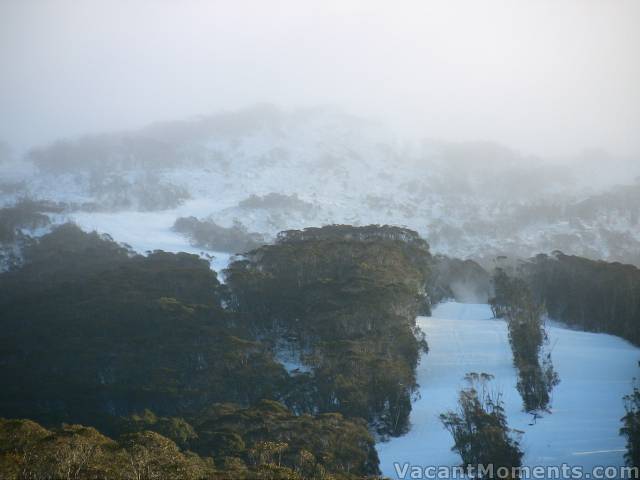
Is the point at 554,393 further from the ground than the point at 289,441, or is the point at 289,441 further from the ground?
the point at 289,441

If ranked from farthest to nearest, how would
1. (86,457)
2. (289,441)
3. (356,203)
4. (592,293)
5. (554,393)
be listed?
(356,203) → (592,293) → (554,393) → (289,441) → (86,457)

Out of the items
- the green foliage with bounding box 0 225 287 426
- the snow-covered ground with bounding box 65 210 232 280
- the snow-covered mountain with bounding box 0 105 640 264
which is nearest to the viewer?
the green foliage with bounding box 0 225 287 426

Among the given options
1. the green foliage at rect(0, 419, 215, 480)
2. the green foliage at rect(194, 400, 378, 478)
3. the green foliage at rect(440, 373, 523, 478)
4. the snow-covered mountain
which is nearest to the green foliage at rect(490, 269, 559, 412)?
the green foliage at rect(440, 373, 523, 478)

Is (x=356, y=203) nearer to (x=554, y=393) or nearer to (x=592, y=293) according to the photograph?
(x=592, y=293)

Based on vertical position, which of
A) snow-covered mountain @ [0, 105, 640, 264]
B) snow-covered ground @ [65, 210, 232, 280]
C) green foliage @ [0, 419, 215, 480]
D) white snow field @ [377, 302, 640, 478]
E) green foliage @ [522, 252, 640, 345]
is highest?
snow-covered mountain @ [0, 105, 640, 264]

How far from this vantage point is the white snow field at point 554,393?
2706 cm

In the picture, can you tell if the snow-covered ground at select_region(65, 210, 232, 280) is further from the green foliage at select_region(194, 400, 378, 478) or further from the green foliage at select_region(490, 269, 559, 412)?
the green foliage at select_region(194, 400, 378, 478)

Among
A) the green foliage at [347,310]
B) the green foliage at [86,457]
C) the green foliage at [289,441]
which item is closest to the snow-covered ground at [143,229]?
the green foliage at [347,310]

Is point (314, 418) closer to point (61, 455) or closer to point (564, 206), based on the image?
point (61, 455)

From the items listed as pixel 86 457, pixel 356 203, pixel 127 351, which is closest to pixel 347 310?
pixel 127 351

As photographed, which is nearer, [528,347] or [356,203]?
[528,347]

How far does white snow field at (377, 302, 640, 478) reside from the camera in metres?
27.1

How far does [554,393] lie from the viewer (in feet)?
112

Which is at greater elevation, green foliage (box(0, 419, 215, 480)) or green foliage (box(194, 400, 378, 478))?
green foliage (box(0, 419, 215, 480))
